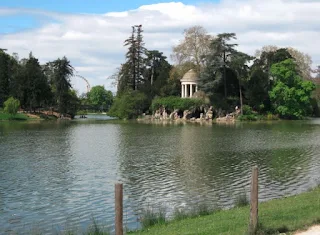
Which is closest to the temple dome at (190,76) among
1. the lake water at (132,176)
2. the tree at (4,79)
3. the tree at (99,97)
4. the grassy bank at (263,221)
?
the tree at (4,79)

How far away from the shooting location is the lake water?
15906 mm

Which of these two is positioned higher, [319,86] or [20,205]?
[319,86]

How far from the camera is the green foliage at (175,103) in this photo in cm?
8175

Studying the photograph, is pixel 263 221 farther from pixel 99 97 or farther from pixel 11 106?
pixel 99 97

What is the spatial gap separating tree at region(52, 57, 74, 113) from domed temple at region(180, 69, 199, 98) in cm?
2250

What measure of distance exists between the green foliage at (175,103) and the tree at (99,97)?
78.5 m

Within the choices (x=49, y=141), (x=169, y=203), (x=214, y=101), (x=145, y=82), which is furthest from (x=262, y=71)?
(x=169, y=203)

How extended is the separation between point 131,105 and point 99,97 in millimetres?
82498

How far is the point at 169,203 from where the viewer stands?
668 inches

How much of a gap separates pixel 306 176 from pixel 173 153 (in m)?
11.2

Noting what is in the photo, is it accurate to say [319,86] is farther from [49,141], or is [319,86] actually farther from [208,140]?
[49,141]

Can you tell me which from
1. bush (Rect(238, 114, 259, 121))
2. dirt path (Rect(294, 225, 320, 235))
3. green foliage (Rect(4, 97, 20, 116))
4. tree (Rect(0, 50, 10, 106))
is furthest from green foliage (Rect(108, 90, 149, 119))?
dirt path (Rect(294, 225, 320, 235))

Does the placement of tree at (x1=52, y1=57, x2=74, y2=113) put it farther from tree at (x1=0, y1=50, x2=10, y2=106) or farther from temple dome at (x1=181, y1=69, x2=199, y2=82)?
temple dome at (x1=181, y1=69, x2=199, y2=82)

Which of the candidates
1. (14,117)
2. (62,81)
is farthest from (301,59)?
(14,117)
